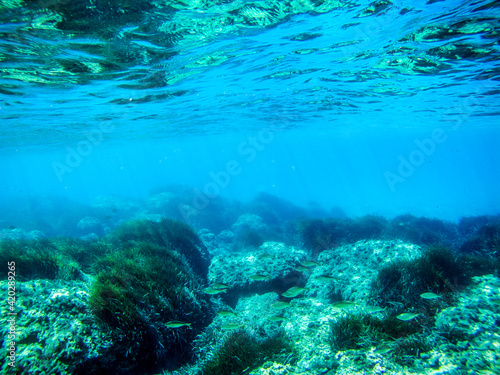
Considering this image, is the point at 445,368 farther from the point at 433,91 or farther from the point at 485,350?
the point at 433,91

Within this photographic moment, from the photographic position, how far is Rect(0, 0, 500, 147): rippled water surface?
805 cm

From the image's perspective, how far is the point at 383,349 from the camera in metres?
4.41

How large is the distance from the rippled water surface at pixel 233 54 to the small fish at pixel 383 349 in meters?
9.62

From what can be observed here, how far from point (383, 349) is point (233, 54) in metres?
11.8

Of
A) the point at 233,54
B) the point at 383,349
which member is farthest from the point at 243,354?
the point at 233,54

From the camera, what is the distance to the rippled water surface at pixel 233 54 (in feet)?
26.4

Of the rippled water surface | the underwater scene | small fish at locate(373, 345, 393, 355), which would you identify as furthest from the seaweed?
the rippled water surface

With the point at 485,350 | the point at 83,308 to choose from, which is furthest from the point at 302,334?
the point at 83,308

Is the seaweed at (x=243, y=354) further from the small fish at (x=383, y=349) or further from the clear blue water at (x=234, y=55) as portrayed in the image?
the clear blue water at (x=234, y=55)

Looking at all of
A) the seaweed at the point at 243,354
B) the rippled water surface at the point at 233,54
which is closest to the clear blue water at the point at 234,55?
the rippled water surface at the point at 233,54

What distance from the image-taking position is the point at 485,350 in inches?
174

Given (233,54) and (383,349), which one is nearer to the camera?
(383,349)

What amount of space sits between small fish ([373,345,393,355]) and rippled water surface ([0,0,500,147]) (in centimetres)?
962

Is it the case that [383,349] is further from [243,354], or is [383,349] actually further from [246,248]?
[246,248]
